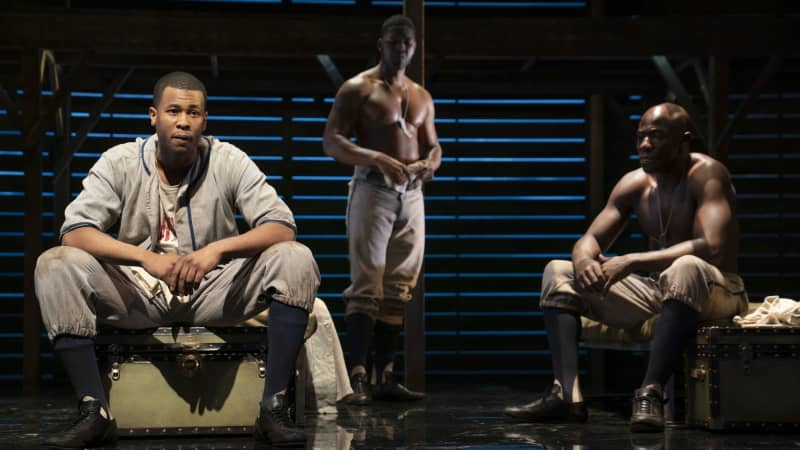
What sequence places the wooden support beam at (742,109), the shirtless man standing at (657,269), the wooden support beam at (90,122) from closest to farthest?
the shirtless man standing at (657,269) < the wooden support beam at (742,109) < the wooden support beam at (90,122)

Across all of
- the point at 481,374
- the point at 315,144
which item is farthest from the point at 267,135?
the point at 481,374

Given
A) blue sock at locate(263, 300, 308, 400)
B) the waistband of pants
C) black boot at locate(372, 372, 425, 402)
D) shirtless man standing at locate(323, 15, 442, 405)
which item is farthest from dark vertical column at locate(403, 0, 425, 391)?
blue sock at locate(263, 300, 308, 400)

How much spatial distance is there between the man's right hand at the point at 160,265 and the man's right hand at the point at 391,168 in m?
1.89

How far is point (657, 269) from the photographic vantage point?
434cm

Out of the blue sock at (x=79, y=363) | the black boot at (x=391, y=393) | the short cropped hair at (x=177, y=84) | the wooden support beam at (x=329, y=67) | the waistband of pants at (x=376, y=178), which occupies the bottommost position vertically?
the black boot at (x=391, y=393)

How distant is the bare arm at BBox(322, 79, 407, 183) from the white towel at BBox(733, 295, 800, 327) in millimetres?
1847

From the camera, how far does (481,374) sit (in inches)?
364

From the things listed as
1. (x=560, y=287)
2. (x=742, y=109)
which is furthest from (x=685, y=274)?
(x=742, y=109)

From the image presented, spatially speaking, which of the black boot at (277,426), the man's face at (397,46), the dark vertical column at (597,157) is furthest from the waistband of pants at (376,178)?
the dark vertical column at (597,157)

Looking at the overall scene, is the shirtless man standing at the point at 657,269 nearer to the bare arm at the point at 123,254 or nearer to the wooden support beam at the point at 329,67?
the bare arm at the point at 123,254

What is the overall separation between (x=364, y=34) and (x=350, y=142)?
2.04 m

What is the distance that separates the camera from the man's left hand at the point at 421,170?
5.44 metres

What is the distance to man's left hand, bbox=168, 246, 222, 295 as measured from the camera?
139 inches

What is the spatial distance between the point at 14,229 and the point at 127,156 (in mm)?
5414
